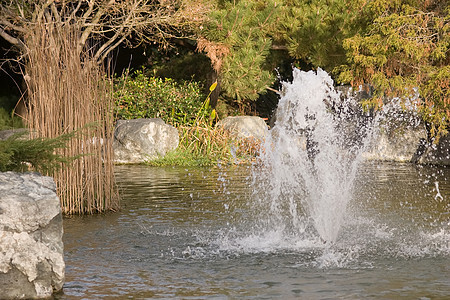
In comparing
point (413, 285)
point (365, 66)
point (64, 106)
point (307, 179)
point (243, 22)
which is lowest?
point (413, 285)

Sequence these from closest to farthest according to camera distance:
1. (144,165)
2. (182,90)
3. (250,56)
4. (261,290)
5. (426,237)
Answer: (261,290)
(426,237)
(144,165)
(250,56)
(182,90)

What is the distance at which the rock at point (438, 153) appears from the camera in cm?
1588

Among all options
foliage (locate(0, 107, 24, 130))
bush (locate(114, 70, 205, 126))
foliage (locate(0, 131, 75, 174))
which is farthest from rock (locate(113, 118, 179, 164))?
foliage (locate(0, 131, 75, 174))

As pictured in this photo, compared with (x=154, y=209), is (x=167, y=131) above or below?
above

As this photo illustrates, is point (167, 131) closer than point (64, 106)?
No

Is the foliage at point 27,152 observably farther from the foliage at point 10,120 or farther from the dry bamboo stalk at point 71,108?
the foliage at point 10,120

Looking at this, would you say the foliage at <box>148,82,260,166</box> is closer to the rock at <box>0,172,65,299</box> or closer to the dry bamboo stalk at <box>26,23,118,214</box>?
the dry bamboo stalk at <box>26,23,118,214</box>

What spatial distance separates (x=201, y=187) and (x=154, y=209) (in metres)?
Answer: 2.42

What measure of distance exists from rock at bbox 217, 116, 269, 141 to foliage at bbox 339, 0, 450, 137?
234cm

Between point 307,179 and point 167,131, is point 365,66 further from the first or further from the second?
point 307,179

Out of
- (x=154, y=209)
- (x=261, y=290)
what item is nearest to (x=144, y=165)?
(x=154, y=209)

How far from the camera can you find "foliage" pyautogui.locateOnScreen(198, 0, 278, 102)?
16.6m

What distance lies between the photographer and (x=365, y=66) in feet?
51.9

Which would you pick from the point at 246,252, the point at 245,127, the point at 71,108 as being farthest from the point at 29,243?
the point at 245,127
